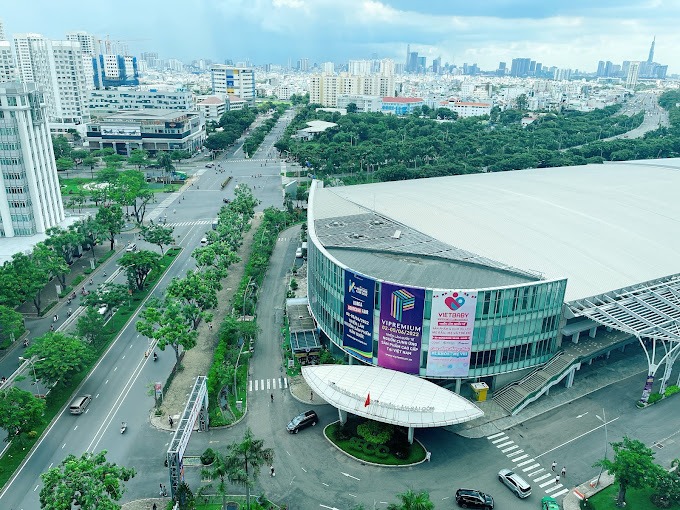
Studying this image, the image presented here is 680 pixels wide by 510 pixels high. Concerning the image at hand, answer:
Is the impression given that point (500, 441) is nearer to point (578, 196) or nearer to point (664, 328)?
point (664, 328)

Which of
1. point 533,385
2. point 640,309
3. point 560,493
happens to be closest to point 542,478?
point 560,493

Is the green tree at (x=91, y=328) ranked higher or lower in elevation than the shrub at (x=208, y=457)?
higher

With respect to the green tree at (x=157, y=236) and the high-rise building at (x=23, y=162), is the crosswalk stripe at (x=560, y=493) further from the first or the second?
the high-rise building at (x=23, y=162)

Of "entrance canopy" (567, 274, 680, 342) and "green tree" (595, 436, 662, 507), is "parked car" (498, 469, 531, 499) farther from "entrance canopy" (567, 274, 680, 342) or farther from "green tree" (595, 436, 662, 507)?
"entrance canopy" (567, 274, 680, 342)

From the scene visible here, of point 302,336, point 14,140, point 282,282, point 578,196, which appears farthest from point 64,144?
point 578,196

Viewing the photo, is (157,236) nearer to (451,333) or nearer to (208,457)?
(208,457)

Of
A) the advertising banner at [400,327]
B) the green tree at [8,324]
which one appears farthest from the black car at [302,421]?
the green tree at [8,324]

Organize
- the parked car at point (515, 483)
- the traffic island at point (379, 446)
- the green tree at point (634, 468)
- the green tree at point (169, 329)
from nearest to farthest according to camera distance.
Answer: the green tree at point (634, 468) → the parked car at point (515, 483) → the traffic island at point (379, 446) → the green tree at point (169, 329)
